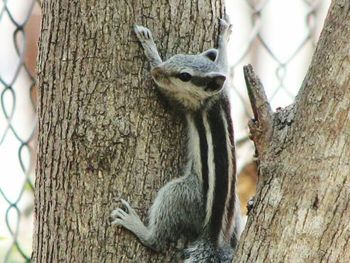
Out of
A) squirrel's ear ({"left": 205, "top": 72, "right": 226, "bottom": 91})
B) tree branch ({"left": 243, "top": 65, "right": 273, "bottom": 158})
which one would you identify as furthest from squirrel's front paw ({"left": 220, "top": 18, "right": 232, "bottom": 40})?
tree branch ({"left": 243, "top": 65, "right": 273, "bottom": 158})

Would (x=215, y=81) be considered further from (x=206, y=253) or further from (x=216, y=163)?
(x=206, y=253)

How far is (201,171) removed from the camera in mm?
2322

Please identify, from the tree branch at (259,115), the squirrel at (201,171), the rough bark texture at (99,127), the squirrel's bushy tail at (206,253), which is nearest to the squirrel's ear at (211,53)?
the squirrel at (201,171)

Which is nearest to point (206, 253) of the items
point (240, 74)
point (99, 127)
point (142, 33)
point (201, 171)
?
point (201, 171)

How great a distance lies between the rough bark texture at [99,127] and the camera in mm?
2131

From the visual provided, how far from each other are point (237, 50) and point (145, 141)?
1480mm

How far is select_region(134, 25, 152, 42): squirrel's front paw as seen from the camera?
2.12 meters

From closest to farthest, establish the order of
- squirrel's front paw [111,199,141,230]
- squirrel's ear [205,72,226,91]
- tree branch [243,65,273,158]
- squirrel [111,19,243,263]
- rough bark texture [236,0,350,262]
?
rough bark texture [236,0,350,262] → tree branch [243,65,273,158] → squirrel's front paw [111,199,141,230] → squirrel [111,19,243,263] → squirrel's ear [205,72,226,91]

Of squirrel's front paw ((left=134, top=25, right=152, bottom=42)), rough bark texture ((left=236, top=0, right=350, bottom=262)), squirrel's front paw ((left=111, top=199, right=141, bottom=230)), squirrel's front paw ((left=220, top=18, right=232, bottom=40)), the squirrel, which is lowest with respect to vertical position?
rough bark texture ((left=236, top=0, right=350, bottom=262))

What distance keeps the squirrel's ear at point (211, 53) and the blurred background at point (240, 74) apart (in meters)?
0.72

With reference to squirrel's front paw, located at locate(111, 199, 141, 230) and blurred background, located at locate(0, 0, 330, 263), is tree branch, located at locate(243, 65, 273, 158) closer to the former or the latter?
squirrel's front paw, located at locate(111, 199, 141, 230)

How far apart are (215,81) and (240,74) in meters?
1.18

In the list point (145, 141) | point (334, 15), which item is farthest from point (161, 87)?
point (334, 15)

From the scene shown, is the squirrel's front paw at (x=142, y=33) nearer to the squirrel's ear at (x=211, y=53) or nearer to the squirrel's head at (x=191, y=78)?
the squirrel's head at (x=191, y=78)
